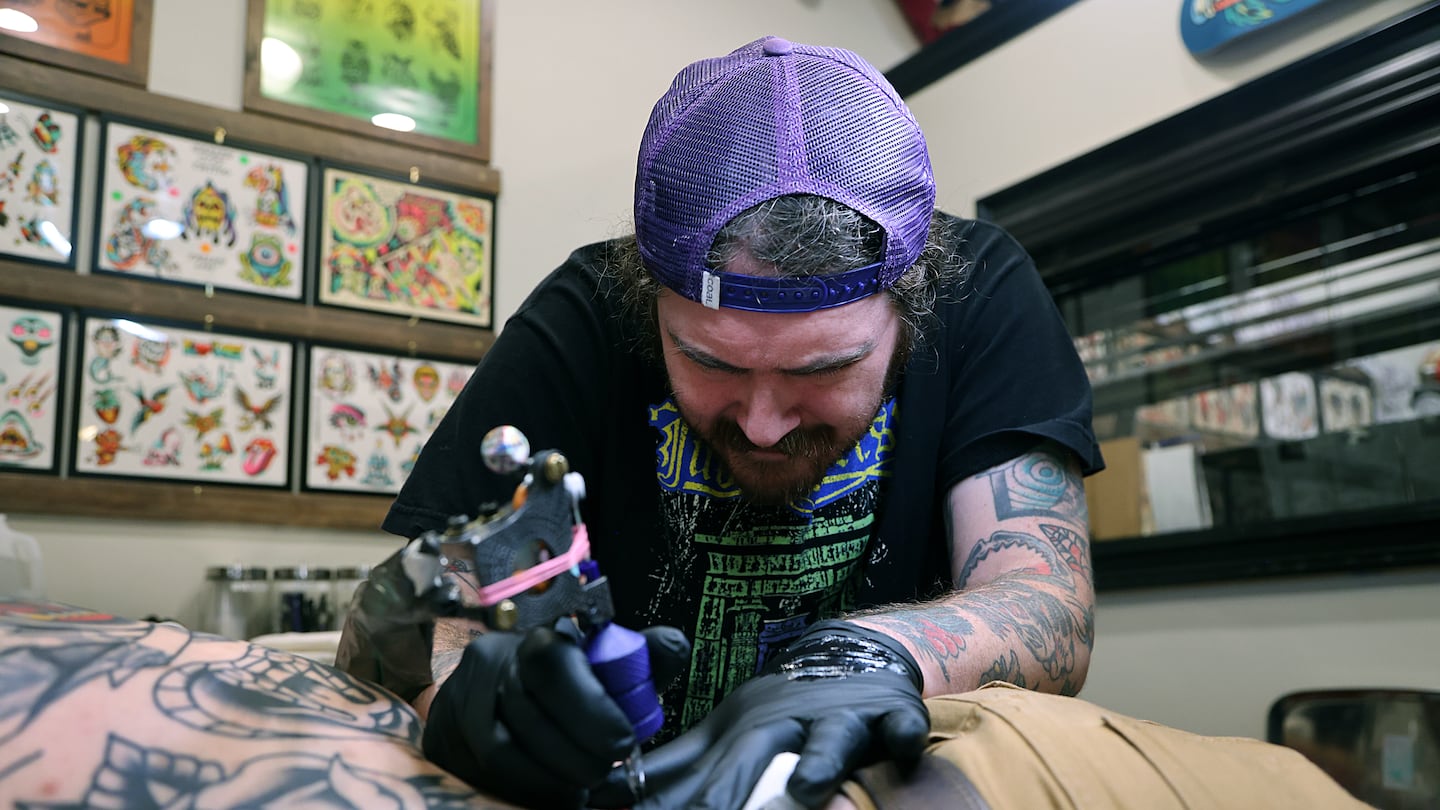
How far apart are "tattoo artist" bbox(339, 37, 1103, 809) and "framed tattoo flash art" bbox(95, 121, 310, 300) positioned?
1850mm

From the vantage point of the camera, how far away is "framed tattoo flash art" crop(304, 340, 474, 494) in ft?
10.4

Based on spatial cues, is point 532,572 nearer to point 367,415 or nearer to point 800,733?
point 800,733

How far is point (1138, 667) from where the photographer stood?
120 inches

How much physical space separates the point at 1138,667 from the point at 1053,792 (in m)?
2.43

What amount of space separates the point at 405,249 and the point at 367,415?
0.51 meters

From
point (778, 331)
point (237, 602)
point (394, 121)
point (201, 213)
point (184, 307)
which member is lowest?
point (237, 602)

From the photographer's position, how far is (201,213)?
3074 mm

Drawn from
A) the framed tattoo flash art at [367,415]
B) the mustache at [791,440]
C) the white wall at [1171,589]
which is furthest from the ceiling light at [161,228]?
the white wall at [1171,589]

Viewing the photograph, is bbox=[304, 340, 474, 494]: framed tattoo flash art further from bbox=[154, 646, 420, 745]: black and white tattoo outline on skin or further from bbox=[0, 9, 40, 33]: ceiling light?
bbox=[154, 646, 420, 745]: black and white tattoo outline on skin

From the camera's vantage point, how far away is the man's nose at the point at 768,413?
1.29m

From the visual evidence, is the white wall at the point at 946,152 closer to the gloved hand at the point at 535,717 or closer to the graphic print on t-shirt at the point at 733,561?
the graphic print on t-shirt at the point at 733,561

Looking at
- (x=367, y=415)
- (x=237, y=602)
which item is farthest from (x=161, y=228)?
(x=237, y=602)

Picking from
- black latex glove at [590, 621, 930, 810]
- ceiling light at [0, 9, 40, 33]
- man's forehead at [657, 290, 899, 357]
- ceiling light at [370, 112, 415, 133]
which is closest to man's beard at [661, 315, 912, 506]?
man's forehead at [657, 290, 899, 357]

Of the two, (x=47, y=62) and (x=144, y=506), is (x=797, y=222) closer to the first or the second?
(x=144, y=506)
